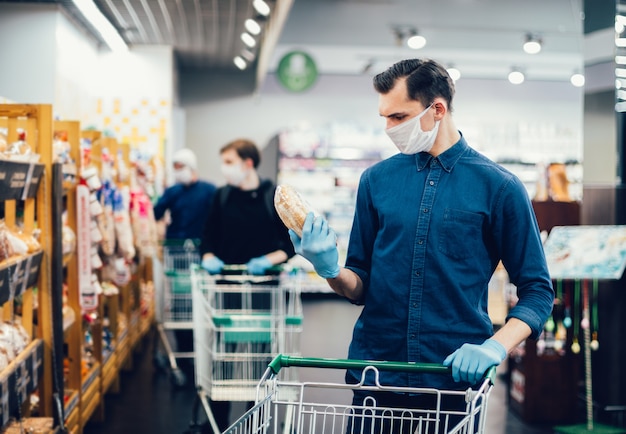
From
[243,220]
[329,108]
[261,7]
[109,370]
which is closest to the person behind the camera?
[243,220]

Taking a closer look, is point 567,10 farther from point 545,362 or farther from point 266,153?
point 545,362

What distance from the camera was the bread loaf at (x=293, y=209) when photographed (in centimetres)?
215

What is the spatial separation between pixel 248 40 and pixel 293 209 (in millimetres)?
9235

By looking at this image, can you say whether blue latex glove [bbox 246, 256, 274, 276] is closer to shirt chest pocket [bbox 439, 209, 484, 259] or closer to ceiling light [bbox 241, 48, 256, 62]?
shirt chest pocket [bbox 439, 209, 484, 259]

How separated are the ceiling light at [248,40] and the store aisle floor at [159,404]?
436cm

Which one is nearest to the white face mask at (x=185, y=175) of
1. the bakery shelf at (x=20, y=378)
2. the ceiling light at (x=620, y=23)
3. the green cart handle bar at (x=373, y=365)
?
the bakery shelf at (x=20, y=378)

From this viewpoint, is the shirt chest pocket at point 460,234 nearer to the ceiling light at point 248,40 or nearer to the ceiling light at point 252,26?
the ceiling light at point 252,26

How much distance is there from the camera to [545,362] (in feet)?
18.1

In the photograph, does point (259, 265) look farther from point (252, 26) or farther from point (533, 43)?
point (533, 43)

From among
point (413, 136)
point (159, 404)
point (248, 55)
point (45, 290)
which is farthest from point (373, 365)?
point (248, 55)

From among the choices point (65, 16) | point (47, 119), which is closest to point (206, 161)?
point (65, 16)

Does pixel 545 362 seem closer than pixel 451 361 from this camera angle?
No

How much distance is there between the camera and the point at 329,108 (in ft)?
48.5

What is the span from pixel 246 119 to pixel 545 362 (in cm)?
989
